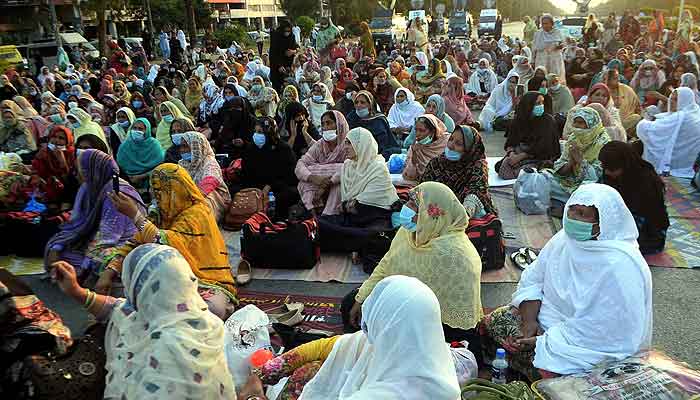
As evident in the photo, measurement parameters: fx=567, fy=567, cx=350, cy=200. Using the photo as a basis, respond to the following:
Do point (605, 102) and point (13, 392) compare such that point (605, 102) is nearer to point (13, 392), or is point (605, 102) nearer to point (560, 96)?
point (560, 96)

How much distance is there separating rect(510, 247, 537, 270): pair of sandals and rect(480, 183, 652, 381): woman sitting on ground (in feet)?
4.29

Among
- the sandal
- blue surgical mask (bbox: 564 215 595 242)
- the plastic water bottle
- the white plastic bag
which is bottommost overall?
the sandal

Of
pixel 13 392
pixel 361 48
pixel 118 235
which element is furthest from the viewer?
pixel 361 48

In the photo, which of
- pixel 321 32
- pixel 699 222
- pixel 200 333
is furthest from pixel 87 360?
pixel 321 32

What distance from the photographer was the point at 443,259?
3.12 metres

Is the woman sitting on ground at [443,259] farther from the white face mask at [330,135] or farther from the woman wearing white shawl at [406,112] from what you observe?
the woman wearing white shawl at [406,112]

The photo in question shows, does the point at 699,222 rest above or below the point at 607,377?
below

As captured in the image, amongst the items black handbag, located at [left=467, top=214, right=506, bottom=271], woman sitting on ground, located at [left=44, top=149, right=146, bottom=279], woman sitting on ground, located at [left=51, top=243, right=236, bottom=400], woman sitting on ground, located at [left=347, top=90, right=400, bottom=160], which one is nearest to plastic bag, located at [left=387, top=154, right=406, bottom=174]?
woman sitting on ground, located at [left=347, top=90, right=400, bottom=160]

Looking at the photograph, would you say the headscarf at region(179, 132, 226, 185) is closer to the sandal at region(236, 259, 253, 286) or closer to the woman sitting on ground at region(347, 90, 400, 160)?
the sandal at region(236, 259, 253, 286)

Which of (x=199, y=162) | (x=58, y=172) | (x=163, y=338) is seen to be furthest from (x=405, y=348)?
(x=58, y=172)

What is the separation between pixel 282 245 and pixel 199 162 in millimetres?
1508

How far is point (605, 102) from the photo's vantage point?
712 centimetres

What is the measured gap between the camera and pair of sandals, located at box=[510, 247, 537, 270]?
4.40 m

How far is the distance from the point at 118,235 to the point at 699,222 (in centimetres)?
497
